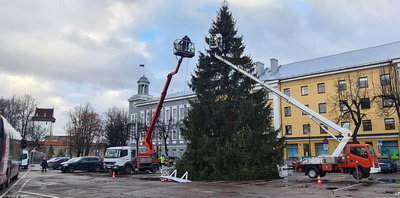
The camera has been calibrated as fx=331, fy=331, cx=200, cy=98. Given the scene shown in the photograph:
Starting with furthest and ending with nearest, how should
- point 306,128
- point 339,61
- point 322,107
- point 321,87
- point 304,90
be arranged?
point 304,90, point 306,128, point 339,61, point 321,87, point 322,107

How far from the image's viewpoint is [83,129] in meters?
66.7

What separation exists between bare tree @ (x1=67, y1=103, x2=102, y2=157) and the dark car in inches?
1255

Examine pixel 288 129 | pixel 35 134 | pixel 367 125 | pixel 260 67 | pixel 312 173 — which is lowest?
pixel 312 173

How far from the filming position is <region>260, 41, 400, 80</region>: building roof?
1759 inches

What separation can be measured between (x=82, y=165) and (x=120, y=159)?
21.9 ft

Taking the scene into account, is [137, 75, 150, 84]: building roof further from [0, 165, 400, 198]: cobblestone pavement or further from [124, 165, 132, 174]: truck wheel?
[0, 165, 400, 198]: cobblestone pavement

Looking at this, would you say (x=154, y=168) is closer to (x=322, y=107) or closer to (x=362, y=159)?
(x=362, y=159)

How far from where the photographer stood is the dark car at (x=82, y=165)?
33888 millimetres

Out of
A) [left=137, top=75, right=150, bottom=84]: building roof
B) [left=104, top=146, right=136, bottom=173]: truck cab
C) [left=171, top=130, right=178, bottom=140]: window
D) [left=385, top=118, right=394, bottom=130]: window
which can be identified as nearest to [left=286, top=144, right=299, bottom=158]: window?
[left=385, top=118, right=394, bottom=130]: window

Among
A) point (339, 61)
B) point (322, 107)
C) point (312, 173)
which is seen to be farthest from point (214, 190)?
point (339, 61)

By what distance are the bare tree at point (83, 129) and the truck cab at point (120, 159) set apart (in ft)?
123

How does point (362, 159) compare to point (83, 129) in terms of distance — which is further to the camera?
point (83, 129)

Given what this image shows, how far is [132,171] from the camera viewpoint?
31.7m

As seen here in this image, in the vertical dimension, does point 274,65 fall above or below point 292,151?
above
